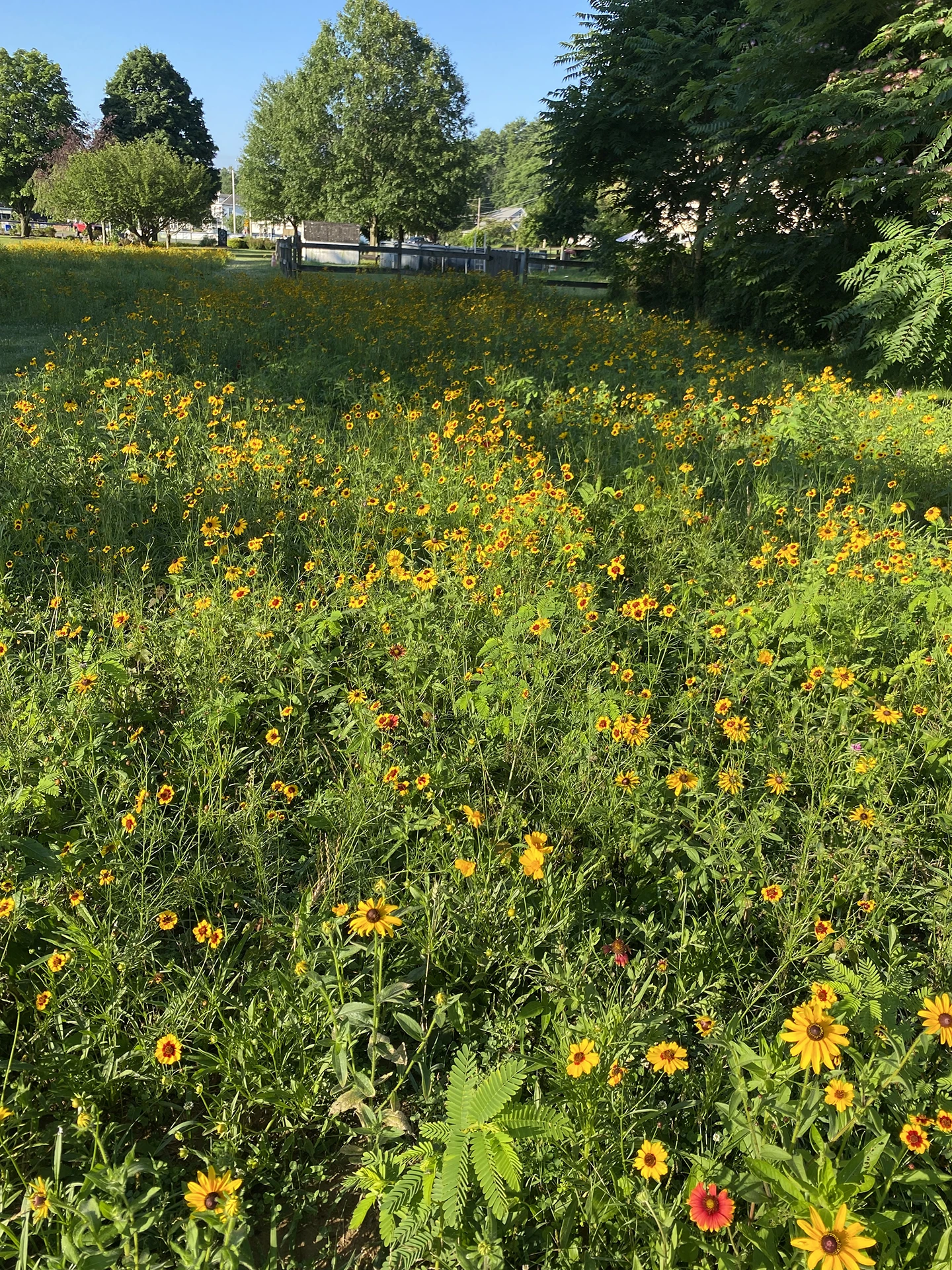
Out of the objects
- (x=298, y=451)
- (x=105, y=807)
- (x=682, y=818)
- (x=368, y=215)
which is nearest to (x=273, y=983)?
(x=105, y=807)

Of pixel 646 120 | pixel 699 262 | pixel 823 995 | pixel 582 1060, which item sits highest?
pixel 646 120

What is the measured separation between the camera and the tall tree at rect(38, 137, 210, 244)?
29.5 meters

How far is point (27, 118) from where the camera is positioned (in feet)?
131

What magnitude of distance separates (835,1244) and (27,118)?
5460 cm

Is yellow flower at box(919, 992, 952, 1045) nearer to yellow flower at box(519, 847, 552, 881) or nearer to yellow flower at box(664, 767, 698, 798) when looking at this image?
yellow flower at box(519, 847, 552, 881)

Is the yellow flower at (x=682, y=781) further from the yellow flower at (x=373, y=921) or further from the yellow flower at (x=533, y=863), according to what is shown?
the yellow flower at (x=373, y=921)

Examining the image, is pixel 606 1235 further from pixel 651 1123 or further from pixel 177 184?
pixel 177 184

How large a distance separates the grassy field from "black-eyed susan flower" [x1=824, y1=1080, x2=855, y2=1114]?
0.07 meters

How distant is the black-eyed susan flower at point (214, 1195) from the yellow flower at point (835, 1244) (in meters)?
0.90

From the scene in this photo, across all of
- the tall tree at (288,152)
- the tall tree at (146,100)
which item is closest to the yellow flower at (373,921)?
the tall tree at (288,152)

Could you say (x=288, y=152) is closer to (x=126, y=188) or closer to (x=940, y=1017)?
(x=126, y=188)

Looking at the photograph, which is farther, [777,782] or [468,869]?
[777,782]

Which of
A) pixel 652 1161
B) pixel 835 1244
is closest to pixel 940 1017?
pixel 835 1244

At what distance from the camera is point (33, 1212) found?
1280 mm
